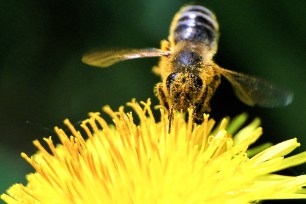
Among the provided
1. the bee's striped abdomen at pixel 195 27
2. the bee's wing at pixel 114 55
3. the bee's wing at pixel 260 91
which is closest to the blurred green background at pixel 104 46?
the bee's striped abdomen at pixel 195 27

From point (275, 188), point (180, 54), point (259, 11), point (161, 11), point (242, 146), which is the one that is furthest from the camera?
point (161, 11)

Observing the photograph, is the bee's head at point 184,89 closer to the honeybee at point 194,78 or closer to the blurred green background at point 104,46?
the honeybee at point 194,78

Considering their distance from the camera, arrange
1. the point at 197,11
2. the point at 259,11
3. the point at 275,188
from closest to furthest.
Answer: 1. the point at 275,188
2. the point at 197,11
3. the point at 259,11

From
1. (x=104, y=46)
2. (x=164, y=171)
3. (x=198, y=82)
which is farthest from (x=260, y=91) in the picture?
(x=104, y=46)

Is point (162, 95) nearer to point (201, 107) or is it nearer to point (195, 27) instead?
point (201, 107)

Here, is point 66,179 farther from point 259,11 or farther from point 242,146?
point 259,11

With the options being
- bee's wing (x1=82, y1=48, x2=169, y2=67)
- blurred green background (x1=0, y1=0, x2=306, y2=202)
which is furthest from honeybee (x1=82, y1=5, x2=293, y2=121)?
blurred green background (x1=0, y1=0, x2=306, y2=202)

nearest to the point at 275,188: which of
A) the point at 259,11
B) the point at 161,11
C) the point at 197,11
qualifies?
the point at 197,11
